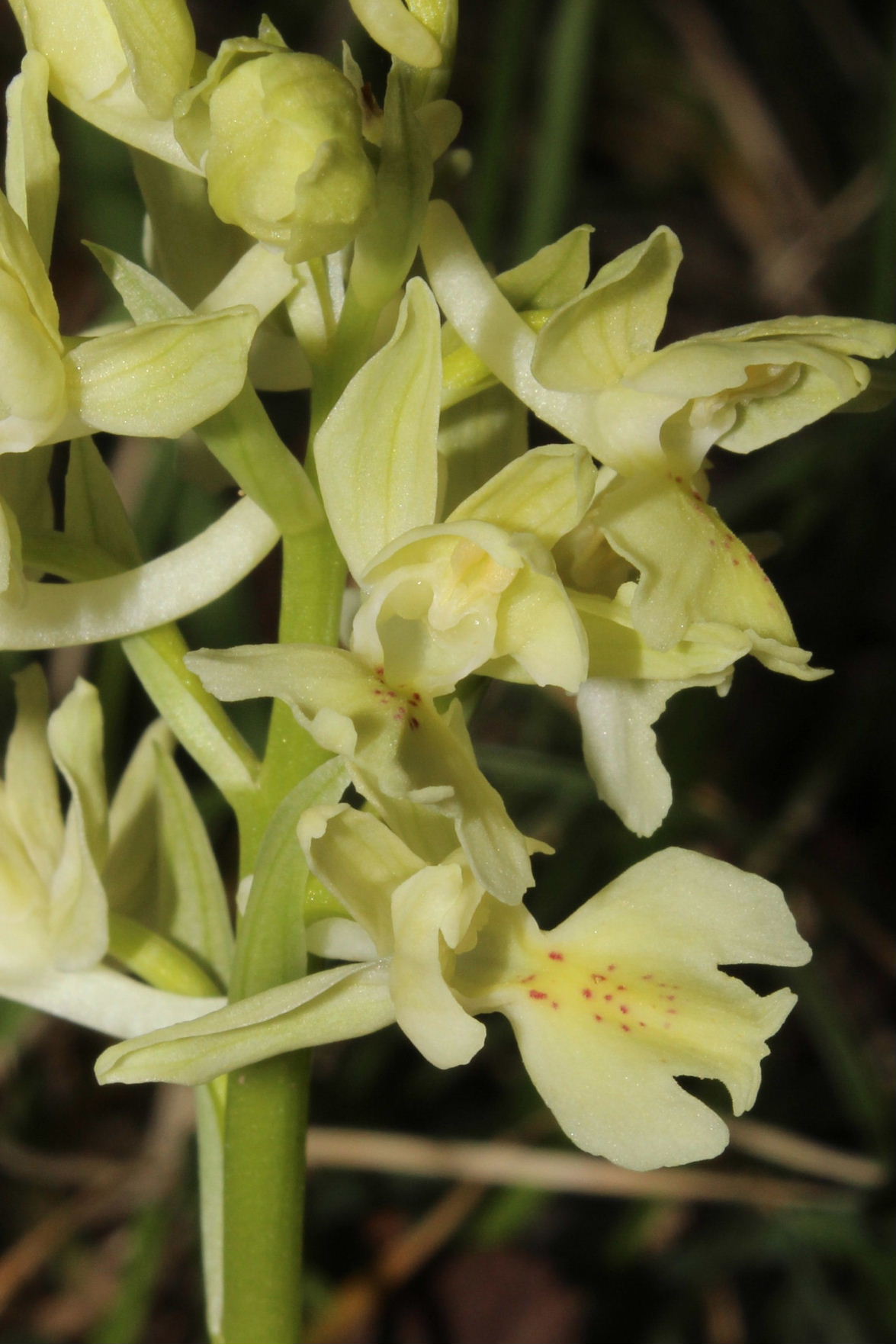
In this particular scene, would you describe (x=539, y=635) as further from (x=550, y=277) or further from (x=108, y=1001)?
(x=108, y=1001)

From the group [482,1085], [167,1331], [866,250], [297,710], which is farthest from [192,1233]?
[866,250]

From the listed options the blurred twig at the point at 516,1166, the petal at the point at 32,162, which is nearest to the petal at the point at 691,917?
the petal at the point at 32,162

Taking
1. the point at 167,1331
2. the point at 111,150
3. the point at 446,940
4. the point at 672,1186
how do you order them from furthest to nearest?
the point at 167,1331, the point at 672,1186, the point at 111,150, the point at 446,940

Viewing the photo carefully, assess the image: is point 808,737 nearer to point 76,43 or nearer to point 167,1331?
point 167,1331

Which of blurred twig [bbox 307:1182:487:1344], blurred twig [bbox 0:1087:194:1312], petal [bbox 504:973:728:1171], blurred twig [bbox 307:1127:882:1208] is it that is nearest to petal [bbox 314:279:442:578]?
petal [bbox 504:973:728:1171]

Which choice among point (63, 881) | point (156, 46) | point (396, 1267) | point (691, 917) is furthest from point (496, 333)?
point (396, 1267)

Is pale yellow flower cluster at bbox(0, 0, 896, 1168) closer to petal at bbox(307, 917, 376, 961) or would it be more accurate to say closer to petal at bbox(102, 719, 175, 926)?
petal at bbox(307, 917, 376, 961)
